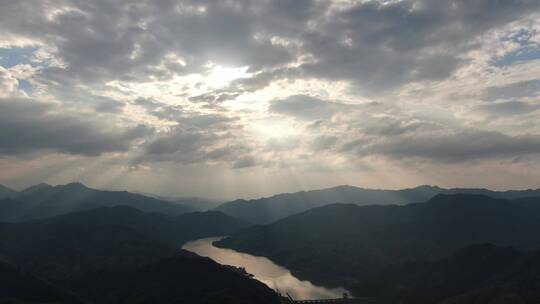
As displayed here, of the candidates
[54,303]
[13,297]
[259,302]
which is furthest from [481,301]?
[13,297]

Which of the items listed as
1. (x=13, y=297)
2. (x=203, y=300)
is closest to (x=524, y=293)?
(x=203, y=300)

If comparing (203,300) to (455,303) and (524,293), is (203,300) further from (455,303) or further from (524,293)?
(524,293)

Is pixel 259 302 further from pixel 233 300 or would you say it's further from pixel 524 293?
pixel 524 293

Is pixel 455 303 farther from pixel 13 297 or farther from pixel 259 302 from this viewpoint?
pixel 13 297

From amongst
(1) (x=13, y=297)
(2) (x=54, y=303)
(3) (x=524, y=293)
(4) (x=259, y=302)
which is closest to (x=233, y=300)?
(4) (x=259, y=302)

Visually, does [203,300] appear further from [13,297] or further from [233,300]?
[13,297]

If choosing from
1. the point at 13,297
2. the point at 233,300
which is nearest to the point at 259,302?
the point at 233,300
